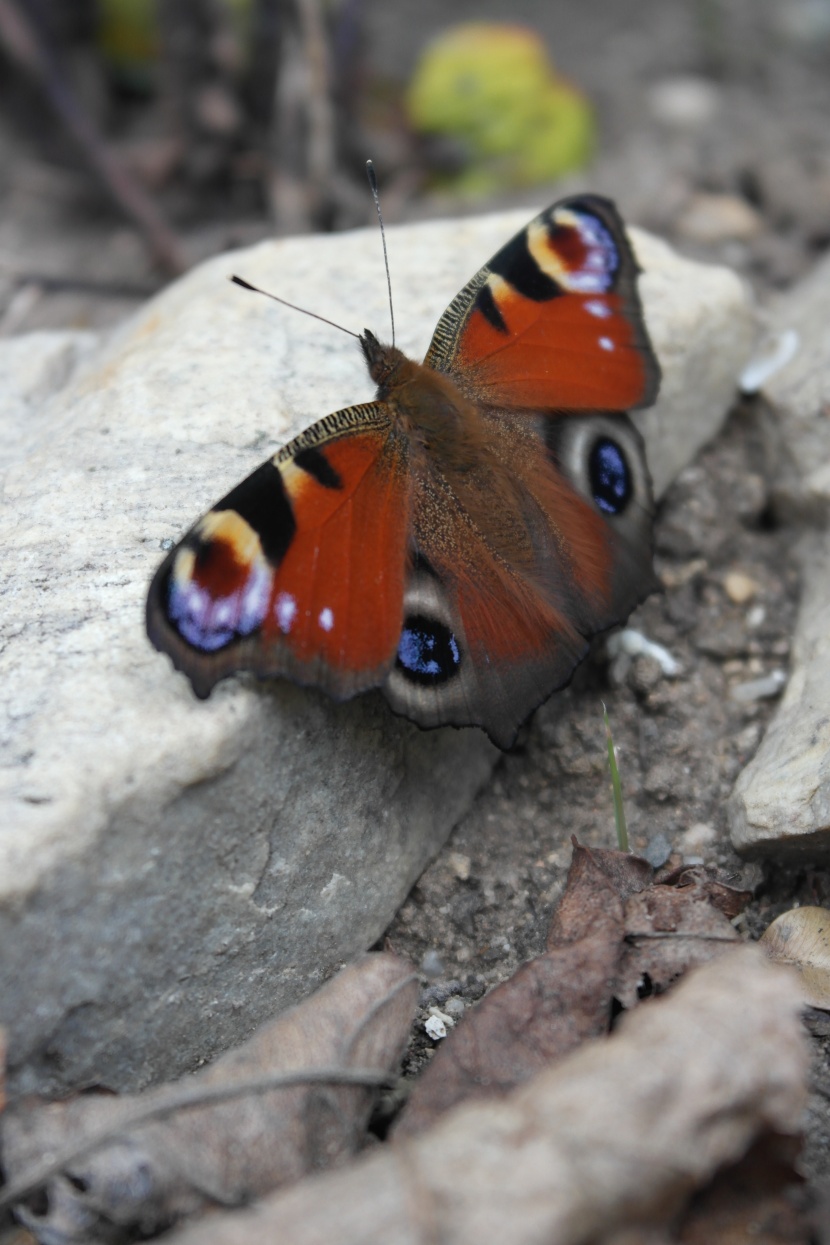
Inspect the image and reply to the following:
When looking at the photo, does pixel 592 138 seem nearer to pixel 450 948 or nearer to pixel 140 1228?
pixel 450 948

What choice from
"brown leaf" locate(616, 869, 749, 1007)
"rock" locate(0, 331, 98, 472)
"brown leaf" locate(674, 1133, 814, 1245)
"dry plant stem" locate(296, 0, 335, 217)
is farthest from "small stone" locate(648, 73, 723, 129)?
"brown leaf" locate(674, 1133, 814, 1245)

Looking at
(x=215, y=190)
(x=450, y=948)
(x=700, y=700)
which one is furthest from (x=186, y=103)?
(x=450, y=948)

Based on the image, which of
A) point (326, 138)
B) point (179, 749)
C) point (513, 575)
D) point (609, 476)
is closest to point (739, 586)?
point (609, 476)

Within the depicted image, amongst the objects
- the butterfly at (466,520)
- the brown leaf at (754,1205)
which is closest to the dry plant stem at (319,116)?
the butterfly at (466,520)

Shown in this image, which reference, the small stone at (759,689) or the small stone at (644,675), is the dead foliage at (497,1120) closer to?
the small stone at (644,675)

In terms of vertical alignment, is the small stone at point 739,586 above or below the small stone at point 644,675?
above

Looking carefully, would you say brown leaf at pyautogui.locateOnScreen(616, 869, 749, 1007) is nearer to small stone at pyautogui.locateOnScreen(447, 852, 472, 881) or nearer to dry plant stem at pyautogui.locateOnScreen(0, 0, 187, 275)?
small stone at pyautogui.locateOnScreen(447, 852, 472, 881)

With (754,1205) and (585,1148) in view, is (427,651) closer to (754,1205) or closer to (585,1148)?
(585,1148)
